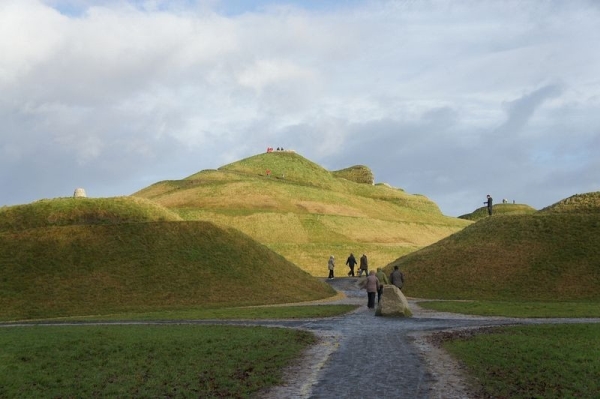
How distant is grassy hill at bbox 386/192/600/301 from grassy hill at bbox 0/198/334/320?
11238mm

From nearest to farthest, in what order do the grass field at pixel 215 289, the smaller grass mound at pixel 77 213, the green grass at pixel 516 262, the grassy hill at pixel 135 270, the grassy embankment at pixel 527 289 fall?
1. the grassy embankment at pixel 527 289
2. the grass field at pixel 215 289
3. the grassy hill at pixel 135 270
4. the green grass at pixel 516 262
5. the smaller grass mound at pixel 77 213

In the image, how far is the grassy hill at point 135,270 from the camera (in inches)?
1875

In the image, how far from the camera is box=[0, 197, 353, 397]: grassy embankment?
62.5 feet

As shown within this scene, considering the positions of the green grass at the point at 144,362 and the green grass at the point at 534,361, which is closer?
the green grass at the point at 534,361

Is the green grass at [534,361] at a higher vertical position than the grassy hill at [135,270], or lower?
lower

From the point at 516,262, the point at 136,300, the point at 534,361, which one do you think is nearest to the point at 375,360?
the point at 534,361

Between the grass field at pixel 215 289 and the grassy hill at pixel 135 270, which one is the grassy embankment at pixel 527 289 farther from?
the grassy hill at pixel 135 270

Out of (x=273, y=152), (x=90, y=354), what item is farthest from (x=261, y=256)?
(x=273, y=152)

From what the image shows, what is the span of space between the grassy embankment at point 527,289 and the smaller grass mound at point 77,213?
91.9 ft

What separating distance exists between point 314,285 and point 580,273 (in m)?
22.8

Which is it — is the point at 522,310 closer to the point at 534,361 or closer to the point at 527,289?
the point at 527,289

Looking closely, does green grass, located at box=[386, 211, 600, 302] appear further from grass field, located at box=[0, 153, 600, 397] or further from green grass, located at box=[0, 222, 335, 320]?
green grass, located at box=[0, 222, 335, 320]

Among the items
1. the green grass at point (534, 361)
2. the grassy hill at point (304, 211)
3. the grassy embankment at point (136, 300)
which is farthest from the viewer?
the grassy hill at point (304, 211)

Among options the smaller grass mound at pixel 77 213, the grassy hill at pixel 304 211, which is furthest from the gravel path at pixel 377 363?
the grassy hill at pixel 304 211
